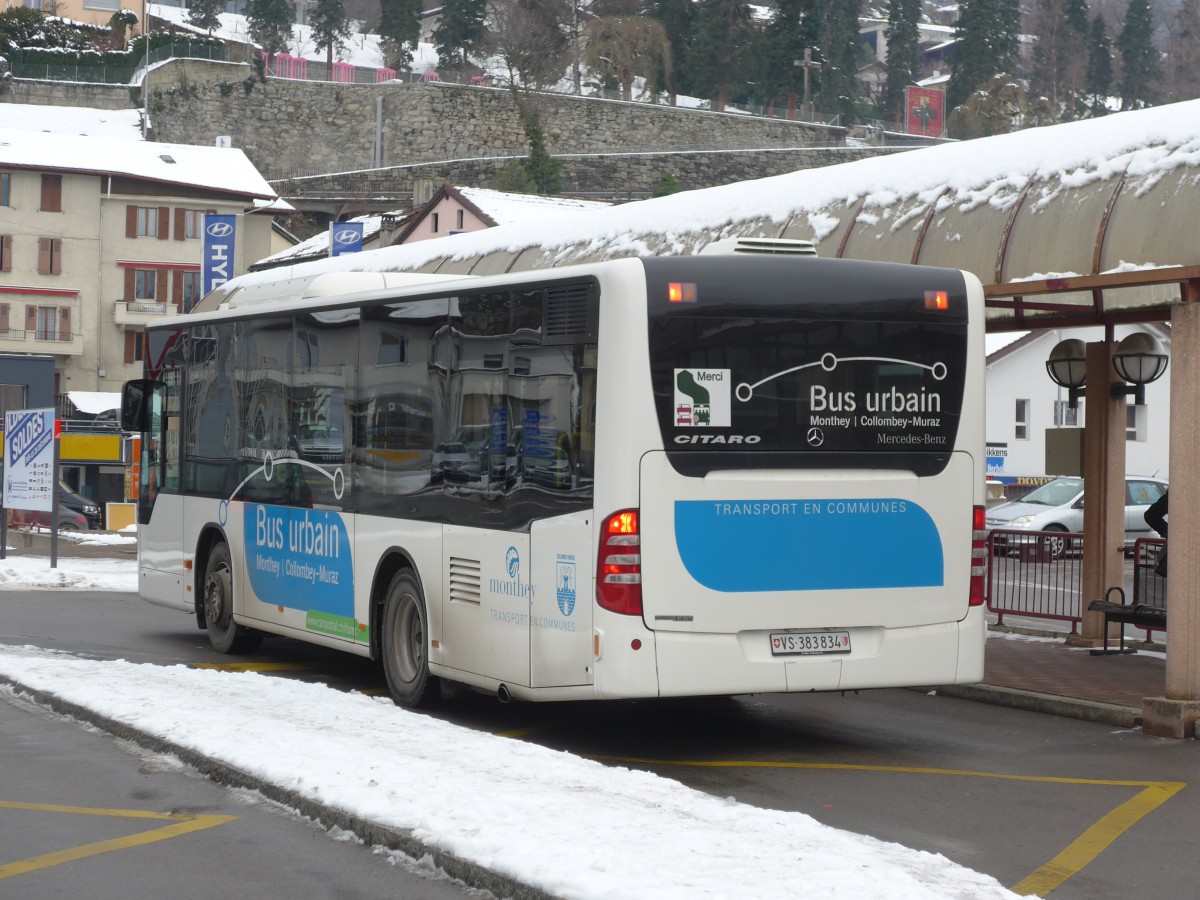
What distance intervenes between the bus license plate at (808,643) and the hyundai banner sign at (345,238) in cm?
3548

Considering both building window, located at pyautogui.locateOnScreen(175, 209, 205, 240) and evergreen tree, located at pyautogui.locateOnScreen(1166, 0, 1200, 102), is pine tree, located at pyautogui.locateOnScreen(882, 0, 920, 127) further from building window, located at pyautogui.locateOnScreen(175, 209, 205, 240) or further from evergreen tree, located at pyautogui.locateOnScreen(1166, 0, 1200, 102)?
building window, located at pyautogui.locateOnScreen(175, 209, 205, 240)

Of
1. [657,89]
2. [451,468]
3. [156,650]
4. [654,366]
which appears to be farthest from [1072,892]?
[657,89]

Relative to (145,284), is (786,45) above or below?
above

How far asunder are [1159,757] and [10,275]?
222 ft

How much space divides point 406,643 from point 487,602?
146cm

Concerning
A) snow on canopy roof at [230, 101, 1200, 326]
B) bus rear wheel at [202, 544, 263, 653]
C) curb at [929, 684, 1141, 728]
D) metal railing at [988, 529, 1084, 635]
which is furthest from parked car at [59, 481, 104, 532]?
A: curb at [929, 684, 1141, 728]

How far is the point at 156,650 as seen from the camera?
612 inches

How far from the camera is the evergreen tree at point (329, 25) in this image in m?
109

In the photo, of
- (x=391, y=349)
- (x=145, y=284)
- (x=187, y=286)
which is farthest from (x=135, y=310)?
(x=391, y=349)

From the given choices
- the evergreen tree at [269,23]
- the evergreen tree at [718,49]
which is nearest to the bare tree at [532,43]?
the evergreen tree at [718,49]

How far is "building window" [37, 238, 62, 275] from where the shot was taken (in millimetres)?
71812

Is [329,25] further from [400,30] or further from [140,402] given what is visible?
[140,402]

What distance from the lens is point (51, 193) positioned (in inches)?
2857

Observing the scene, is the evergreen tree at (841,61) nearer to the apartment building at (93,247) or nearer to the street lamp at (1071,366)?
the apartment building at (93,247)
